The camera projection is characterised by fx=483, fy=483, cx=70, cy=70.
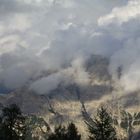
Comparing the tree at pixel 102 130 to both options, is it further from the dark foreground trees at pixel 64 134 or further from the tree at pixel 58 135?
the tree at pixel 58 135

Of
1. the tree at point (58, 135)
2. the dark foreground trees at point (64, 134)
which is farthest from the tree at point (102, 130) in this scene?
the tree at point (58, 135)

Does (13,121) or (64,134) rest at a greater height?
(13,121)

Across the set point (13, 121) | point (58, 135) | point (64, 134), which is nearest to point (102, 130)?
point (64, 134)

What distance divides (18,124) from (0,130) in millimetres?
4469

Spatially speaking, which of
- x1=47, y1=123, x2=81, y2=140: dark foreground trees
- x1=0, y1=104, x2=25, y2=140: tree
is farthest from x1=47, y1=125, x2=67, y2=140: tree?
x1=0, y1=104, x2=25, y2=140: tree

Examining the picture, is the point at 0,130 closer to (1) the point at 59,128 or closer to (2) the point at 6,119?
(2) the point at 6,119

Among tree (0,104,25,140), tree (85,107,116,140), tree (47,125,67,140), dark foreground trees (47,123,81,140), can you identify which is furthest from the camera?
dark foreground trees (47,123,81,140)

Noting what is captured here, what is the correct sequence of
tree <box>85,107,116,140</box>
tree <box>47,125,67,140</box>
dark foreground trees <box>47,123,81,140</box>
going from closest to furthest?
tree <box>85,107,116,140</box> < tree <box>47,125,67,140</box> < dark foreground trees <box>47,123,81,140</box>

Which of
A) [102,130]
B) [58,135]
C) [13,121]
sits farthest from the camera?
[58,135]

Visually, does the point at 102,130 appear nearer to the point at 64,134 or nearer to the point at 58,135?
the point at 64,134

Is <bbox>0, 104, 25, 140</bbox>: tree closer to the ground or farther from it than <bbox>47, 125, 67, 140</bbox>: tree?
farther from it

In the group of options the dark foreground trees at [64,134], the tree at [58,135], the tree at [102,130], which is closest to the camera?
the tree at [102,130]

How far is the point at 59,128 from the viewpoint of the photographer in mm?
100125

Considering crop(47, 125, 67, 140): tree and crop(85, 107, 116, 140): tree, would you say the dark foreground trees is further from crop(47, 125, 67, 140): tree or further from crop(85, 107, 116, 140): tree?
crop(85, 107, 116, 140): tree
